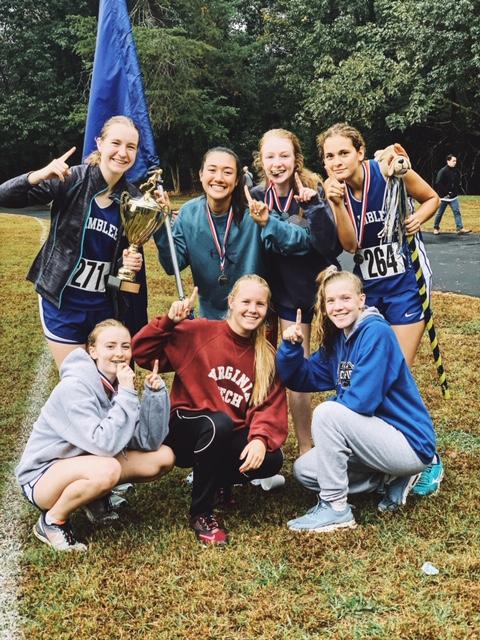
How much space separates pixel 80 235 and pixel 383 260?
1.60 meters

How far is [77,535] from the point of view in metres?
3.47

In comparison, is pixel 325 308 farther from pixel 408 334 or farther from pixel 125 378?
pixel 125 378

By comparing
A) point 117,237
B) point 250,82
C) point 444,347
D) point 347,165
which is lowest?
point 444,347

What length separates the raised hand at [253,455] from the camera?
11.1 ft

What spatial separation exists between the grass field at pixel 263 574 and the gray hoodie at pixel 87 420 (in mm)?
448

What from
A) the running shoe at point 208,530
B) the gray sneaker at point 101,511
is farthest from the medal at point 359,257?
the gray sneaker at point 101,511

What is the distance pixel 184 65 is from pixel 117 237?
24576 mm

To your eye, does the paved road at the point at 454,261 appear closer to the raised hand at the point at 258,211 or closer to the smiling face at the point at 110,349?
the raised hand at the point at 258,211

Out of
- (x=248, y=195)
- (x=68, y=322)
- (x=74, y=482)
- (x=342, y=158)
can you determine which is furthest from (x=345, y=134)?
(x=74, y=482)

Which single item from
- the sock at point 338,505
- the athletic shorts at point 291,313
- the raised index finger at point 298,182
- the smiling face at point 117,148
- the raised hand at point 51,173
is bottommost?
the sock at point 338,505

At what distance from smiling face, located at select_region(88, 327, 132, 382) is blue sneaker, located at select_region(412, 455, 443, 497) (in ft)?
5.52

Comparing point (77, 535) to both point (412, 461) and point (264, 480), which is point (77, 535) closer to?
point (264, 480)

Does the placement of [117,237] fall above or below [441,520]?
above

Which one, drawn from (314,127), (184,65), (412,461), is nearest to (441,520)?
(412,461)
